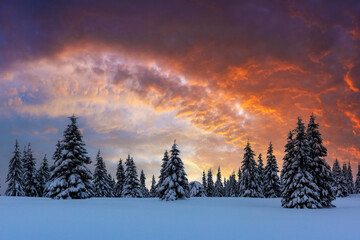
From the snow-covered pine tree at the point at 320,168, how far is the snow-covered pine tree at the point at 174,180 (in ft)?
59.5

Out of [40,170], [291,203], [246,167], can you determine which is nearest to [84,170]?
[291,203]

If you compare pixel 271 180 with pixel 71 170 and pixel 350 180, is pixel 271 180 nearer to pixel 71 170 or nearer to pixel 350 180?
pixel 71 170

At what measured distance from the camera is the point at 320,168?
2991cm

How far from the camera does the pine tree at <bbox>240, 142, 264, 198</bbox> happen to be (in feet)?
174

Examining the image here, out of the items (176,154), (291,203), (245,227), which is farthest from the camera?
(176,154)

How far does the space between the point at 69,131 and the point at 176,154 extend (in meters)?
16.1

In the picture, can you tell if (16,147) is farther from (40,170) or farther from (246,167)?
(246,167)

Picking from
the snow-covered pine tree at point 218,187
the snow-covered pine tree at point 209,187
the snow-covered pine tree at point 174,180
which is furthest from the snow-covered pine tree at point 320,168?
the snow-covered pine tree at point 218,187

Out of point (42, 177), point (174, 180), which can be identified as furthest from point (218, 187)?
point (42, 177)

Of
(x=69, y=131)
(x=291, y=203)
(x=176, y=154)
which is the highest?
(x=69, y=131)

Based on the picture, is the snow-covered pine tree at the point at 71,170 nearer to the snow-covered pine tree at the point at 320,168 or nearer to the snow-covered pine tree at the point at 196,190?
the snow-covered pine tree at the point at 320,168

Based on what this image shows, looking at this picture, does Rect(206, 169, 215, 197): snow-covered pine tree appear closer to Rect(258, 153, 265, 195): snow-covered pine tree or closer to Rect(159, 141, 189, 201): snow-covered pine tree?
Rect(258, 153, 265, 195): snow-covered pine tree

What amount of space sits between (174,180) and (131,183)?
22.9 metres

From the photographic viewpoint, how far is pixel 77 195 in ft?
102
